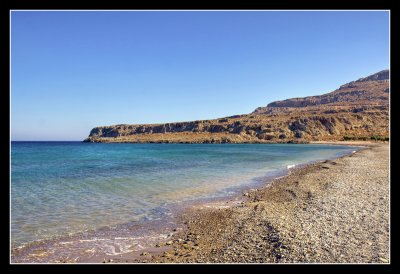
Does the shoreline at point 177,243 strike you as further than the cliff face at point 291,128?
No

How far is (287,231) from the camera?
881 centimetres

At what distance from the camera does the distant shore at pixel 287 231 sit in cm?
719

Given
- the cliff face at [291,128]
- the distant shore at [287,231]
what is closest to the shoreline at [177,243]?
the distant shore at [287,231]

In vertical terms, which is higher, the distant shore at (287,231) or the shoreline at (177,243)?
the distant shore at (287,231)

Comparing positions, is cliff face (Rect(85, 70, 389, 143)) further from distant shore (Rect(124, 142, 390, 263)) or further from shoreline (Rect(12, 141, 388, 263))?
shoreline (Rect(12, 141, 388, 263))

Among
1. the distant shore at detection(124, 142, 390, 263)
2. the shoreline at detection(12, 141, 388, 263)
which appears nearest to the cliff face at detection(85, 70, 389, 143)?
the distant shore at detection(124, 142, 390, 263)

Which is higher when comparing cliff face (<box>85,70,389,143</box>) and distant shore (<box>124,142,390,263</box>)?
cliff face (<box>85,70,389,143</box>)

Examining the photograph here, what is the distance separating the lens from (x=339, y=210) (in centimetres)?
1103

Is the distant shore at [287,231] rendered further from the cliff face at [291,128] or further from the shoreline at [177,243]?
the cliff face at [291,128]

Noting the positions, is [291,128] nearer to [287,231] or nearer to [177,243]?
[287,231]

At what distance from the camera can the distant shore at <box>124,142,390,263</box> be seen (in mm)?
7188
